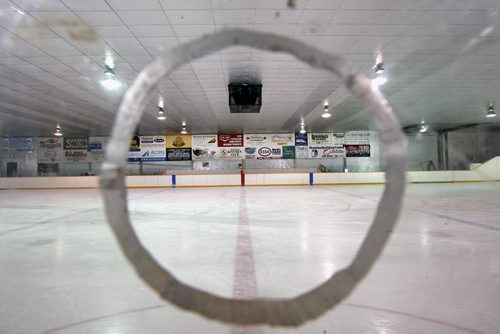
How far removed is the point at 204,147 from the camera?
2070 cm

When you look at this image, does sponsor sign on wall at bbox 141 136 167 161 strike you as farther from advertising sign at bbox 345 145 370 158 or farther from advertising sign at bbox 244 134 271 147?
advertising sign at bbox 345 145 370 158

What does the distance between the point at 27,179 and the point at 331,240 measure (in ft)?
68.1

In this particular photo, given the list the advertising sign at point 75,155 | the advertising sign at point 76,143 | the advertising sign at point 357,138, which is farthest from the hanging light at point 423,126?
the advertising sign at point 75,155

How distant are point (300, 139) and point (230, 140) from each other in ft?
16.7

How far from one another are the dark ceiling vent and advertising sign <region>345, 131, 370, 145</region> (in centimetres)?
1330

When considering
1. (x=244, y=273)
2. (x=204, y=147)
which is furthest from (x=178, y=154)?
(x=244, y=273)

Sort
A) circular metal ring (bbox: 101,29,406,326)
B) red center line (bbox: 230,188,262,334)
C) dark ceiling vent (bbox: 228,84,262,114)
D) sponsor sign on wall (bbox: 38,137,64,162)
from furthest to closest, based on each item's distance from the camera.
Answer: sponsor sign on wall (bbox: 38,137,64,162)
dark ceiling vent (bbox: 228,84,262,114)
red center line (bbox: 230,188,262,334)
circular metal ring (bbox: 101,29,406,326)

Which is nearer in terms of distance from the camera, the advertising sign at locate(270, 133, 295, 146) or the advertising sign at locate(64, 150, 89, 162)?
the advertising sign at locate(64, 150, 89, 162)

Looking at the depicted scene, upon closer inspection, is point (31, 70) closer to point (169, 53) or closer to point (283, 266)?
point (283, 266)

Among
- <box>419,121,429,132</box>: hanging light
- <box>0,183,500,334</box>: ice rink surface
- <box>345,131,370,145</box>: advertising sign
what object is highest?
<box>419,121,429,132</box>: hanging light

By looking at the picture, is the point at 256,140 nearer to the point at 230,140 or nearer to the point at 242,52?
the point at 230,140

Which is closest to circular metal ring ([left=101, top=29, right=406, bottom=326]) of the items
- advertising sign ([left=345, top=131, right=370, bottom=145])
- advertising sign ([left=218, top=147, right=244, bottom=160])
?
advertising sign ([left=218, top=147, right=244, bottom=160])

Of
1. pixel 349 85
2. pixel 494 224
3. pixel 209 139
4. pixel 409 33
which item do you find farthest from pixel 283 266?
pixel 209 139

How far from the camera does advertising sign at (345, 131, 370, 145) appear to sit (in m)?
20.8
